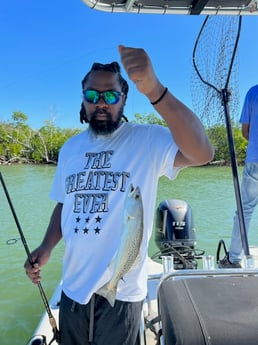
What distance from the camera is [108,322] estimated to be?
4.37ft

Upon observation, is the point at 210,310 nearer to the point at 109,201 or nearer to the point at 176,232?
the point at 109,201

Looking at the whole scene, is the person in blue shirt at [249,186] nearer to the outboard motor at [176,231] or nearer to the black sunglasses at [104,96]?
the outboard motor at [176,231]

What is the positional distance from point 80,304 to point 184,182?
1459 centimetres

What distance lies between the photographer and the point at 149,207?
1338mm

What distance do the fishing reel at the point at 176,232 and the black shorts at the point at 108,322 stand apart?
1458 mm

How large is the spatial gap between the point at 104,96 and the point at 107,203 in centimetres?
40

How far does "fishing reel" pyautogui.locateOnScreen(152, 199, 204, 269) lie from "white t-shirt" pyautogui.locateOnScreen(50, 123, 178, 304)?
1.51 metres

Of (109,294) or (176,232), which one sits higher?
(109,294)

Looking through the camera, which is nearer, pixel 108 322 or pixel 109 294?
pixel 109 294

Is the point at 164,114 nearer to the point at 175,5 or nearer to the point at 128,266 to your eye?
the point at 128,266

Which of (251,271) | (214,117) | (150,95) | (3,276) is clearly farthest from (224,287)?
(3,276)

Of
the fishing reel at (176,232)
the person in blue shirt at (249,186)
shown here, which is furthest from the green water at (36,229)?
the person in blue shirt at (249,186)

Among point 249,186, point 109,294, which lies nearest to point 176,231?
point 249,186

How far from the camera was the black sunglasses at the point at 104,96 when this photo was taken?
53.6 inches
